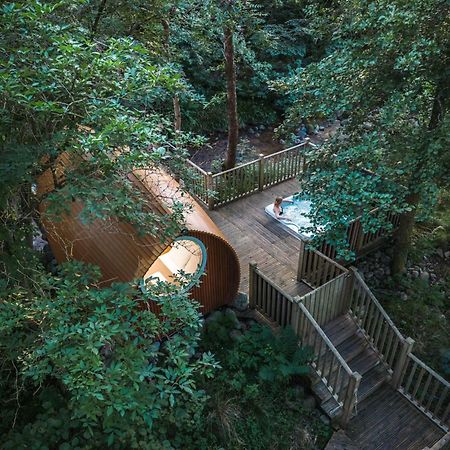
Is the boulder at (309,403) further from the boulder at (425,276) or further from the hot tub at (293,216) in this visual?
the boulder at (425,276)

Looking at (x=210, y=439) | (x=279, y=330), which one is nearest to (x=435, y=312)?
(x=279, y=330)

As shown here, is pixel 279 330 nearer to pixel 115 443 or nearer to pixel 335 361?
pixel 335 361

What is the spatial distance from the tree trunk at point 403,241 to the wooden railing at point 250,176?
2.58 meters

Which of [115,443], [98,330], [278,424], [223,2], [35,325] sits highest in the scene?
[223,2]

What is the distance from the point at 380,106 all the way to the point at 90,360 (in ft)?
17.4

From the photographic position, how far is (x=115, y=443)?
5.06 meters

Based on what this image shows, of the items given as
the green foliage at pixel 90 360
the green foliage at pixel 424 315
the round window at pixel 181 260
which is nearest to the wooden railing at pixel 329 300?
the green foliage at pixel 424 315

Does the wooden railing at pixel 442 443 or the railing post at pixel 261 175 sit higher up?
the railing post at pixel 261 175

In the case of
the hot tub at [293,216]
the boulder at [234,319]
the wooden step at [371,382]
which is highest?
the hot tub at [293,216]

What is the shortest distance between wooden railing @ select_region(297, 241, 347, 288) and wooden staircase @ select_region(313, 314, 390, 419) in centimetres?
77

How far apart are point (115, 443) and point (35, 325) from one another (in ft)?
5.61

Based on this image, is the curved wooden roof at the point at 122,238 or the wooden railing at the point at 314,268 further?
the wooden railing at the point at 314,268

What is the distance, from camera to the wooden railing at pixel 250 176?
32.2 feet

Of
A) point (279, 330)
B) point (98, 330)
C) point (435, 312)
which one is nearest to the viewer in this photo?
point (98, 330)
